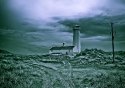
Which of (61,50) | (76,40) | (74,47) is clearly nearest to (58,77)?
(74,47)

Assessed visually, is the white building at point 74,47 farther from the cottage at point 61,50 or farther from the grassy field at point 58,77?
the grassy field at point 58,77

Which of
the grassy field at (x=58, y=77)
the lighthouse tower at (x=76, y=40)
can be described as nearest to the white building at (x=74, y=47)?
the lighthouse tower at (x=76, y=40)

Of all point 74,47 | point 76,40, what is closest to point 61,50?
point 74,47

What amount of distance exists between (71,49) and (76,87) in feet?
155

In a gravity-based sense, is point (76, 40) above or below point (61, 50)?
above

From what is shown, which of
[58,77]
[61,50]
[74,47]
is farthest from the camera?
[61,50]

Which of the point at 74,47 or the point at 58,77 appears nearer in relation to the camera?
the point at 58,77

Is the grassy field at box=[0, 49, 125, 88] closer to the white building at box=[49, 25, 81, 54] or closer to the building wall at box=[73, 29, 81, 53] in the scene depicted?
the white building at box=[49, 25, 81, 54]

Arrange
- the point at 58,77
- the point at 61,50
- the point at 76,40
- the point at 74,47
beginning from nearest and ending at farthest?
the point at 58,77, the point at 74,47, the point at 76,40, the point at 61,50

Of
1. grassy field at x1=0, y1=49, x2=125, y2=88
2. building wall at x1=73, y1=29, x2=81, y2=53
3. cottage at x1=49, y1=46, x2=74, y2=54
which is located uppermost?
building wall at x1=73, y1=29, x2=81, y2=53

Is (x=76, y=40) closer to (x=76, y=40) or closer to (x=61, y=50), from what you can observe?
(x=76, y=40)

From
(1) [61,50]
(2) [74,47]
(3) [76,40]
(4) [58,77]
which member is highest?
(3) [76,40]

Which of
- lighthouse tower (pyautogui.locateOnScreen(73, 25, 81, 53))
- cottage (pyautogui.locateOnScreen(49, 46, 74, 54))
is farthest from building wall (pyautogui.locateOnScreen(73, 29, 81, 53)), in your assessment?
cottage (pyautogui.locateOnScreen(49, 46, 74, 54))

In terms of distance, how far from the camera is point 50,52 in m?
63.7
